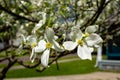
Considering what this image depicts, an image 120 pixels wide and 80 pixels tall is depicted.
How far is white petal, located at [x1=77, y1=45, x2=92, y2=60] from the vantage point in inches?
55.4

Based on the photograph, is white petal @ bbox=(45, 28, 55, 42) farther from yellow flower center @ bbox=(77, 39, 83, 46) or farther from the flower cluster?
yellow flower center @ bbox=(77, 39, 83, 46)

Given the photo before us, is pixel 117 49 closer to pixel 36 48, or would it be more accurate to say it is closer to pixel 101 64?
pixel 101 64

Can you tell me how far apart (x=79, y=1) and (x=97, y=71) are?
12.0 meters

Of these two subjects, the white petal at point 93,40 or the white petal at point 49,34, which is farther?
the white petal at point 93,40

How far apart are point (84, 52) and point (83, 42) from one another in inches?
2.9

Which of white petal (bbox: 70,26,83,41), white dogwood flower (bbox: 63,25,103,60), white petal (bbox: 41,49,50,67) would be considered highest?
white petal (bbox: 70,26,83,41)

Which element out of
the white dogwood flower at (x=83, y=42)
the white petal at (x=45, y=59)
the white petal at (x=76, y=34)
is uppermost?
the white petal at (x=76, y=34)

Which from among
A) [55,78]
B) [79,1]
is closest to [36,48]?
[79,1]

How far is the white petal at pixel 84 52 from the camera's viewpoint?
1.41 meters

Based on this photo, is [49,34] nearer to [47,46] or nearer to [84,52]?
[47,46]

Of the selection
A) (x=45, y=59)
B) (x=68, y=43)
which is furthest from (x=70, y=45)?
(x=45, y=59)

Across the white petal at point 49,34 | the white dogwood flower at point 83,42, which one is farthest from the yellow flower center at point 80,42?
the white petal at point 49,34

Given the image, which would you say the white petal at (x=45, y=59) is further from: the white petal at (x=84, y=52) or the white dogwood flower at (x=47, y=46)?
the white petal at (x=84, y=52)

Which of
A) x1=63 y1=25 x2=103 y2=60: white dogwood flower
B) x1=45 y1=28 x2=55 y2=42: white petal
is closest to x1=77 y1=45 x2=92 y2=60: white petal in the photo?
x1=63 y1=25 x2=103 y2=60: white dogwood flower
